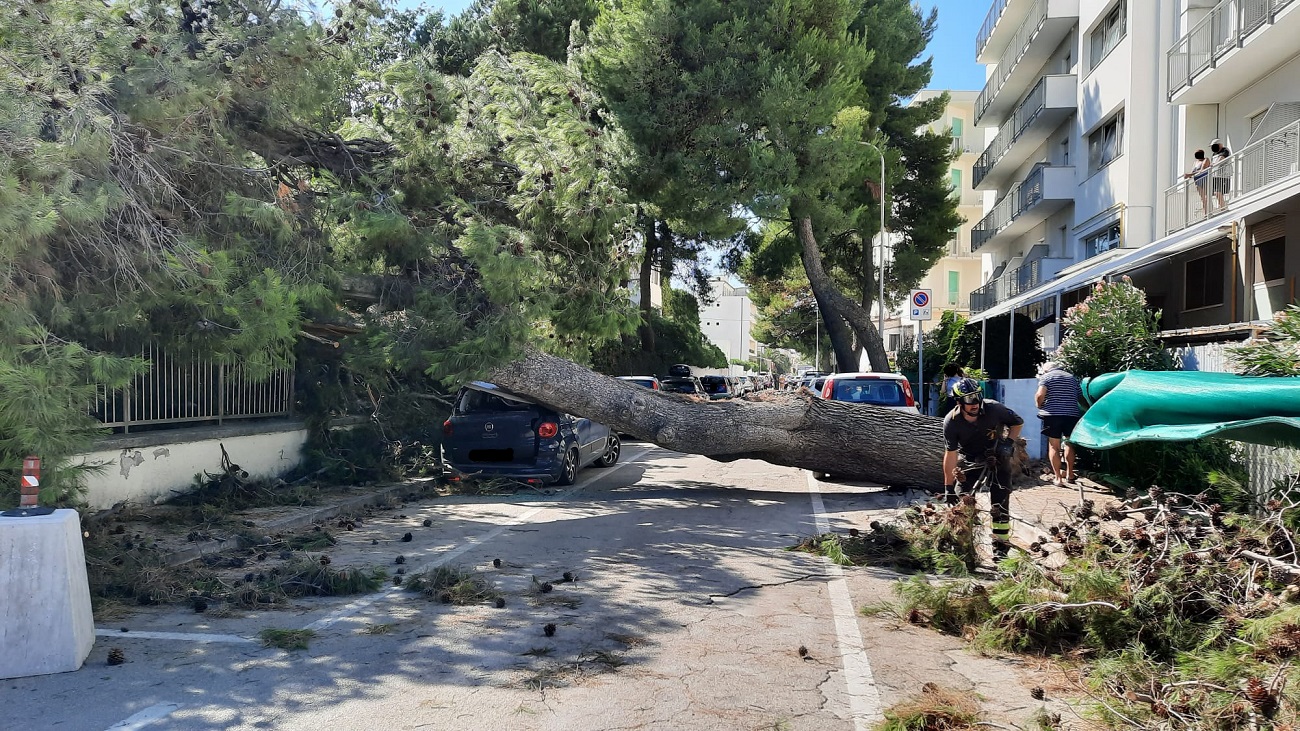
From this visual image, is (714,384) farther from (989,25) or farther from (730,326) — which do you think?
(730,326)

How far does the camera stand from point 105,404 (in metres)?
9.82

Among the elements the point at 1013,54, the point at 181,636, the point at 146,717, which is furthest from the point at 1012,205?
the point at 146,717

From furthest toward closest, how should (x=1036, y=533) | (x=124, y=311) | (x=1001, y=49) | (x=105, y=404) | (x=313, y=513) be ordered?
(x=1001, y=49) → (x=313, y=513) → (x=105, y=404) → (x=1036, y=533) → (x=124, y=311)

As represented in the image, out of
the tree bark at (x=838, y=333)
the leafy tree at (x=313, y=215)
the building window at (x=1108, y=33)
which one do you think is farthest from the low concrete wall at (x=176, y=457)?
the building window at (x=1108, y=33)

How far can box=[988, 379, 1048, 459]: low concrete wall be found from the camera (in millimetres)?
15086

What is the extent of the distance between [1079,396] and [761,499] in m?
4.40

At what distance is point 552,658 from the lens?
539 cm

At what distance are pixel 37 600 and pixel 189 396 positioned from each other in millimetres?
6884

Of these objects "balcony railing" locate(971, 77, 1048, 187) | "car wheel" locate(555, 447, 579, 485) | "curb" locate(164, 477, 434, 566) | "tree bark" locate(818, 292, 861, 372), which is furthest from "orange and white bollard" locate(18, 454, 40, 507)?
"balcony railing" locate(971, 77, 1048, 187)

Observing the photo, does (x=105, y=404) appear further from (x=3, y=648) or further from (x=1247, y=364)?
(x=1247, y=364)

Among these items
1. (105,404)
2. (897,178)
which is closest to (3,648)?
(105,404)

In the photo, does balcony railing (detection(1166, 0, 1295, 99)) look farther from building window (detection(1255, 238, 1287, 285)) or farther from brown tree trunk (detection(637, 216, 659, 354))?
brown tree trunk (detection(637, 216, 659, 354))

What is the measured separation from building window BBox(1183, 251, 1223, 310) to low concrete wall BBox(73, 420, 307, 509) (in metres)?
19.1

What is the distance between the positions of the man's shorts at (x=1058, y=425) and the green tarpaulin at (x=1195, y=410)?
712cm
